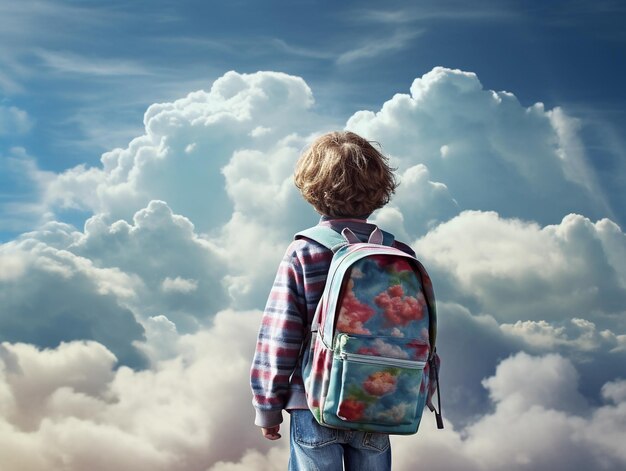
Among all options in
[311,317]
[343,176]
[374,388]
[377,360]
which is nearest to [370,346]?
[377,360]

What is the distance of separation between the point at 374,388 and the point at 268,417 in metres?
0.51

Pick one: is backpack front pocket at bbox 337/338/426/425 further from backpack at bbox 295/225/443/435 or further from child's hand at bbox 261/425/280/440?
child's hand at bbox 261/425/280/440

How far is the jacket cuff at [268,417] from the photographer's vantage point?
3.74 m

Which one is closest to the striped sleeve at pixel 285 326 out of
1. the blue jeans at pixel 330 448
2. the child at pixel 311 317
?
the child at pixel 311 317

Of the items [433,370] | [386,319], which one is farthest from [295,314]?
[433,370]

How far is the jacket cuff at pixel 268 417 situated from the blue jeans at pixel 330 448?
6 centimetres

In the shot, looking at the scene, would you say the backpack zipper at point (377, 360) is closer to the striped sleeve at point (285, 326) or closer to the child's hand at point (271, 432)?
the striped sleeve at point (285, 326)

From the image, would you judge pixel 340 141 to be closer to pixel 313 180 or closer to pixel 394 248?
pixel 313 180

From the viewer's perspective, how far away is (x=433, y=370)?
3883 mm

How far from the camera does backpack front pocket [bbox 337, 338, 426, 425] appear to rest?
11.5 feet

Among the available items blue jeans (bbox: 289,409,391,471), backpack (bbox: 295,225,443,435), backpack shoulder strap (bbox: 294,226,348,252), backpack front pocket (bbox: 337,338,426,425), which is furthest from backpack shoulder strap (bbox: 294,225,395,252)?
blue jeans (bbox: 289,409,391,471)

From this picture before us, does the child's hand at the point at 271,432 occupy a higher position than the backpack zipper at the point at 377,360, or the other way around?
the backpack zipper at the point at 377,360

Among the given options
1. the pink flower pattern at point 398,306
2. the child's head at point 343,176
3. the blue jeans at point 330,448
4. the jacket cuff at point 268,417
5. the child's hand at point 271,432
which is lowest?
the blue jeans at point 330,448

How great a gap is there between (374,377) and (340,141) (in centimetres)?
107
